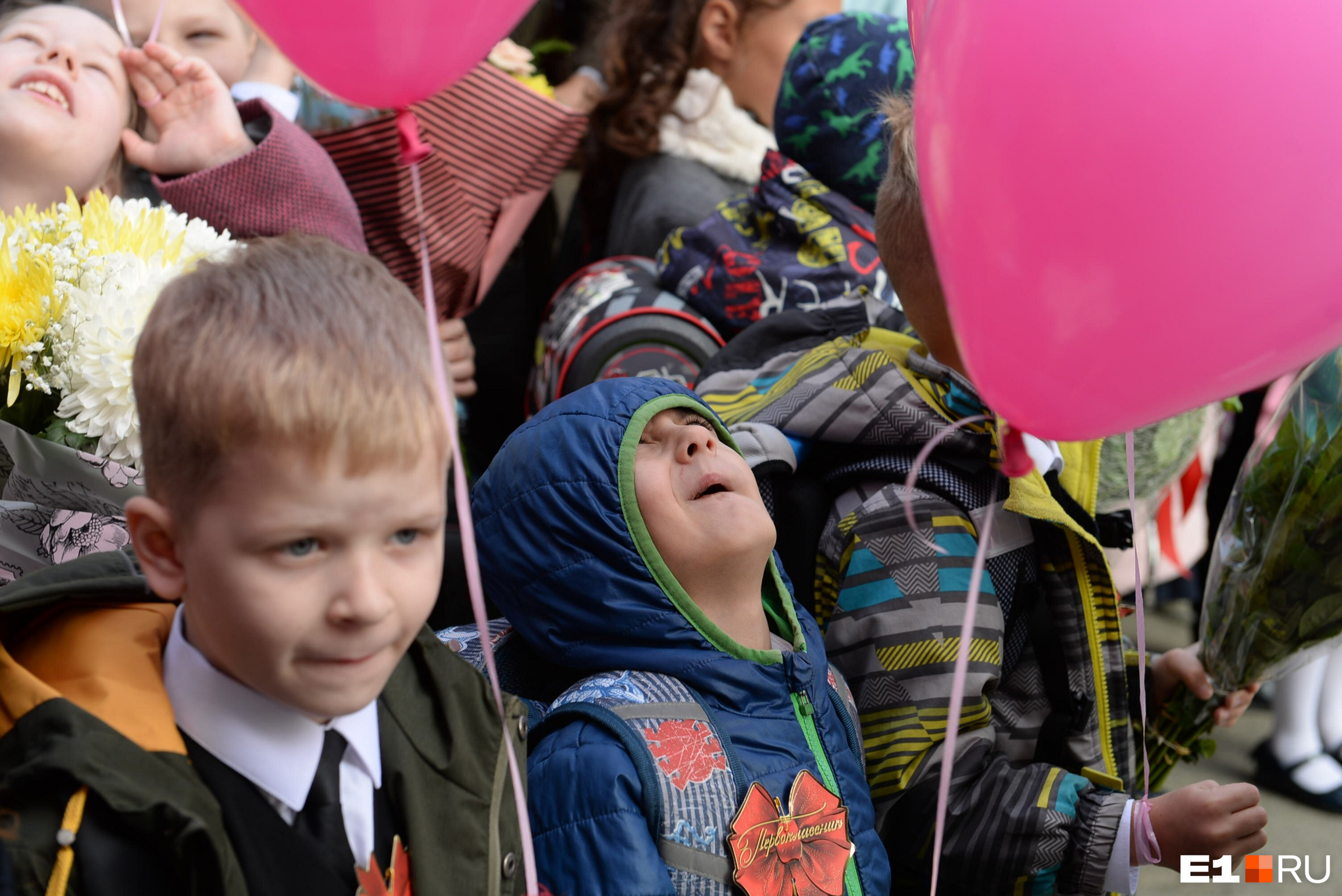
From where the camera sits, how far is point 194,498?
818mm

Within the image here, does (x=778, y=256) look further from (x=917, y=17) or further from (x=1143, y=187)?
(x=1143, y=187)

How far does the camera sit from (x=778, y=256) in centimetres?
218

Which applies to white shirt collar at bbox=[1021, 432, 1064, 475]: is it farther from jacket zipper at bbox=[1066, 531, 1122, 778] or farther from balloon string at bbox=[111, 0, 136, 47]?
balloon string at bbox=[111, 0, 136, 47]

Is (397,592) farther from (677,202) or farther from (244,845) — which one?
(677,202)

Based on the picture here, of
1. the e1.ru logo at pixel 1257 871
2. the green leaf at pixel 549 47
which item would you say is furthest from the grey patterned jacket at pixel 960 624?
the green leaf at pixel 549 47

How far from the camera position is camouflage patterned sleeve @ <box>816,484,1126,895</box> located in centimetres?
143

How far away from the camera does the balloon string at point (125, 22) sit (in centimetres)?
164

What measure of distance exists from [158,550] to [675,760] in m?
0.56

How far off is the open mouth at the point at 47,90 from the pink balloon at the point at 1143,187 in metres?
1.13

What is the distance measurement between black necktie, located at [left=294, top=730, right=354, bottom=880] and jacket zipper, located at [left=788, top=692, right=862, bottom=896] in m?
0.56

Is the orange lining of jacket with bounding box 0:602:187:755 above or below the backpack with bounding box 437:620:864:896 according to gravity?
above

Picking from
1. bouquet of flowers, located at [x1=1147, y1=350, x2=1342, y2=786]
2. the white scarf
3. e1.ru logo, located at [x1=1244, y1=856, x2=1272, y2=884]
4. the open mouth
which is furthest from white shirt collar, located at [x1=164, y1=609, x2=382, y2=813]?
e1.ru logo, located at [x1=1244, y1=856, x2=1272, y2=884]

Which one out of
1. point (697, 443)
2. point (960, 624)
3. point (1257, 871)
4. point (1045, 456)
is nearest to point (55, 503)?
point (697, 443)

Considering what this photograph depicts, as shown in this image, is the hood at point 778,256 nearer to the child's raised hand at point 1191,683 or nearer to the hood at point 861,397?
the hood at point 861,397
